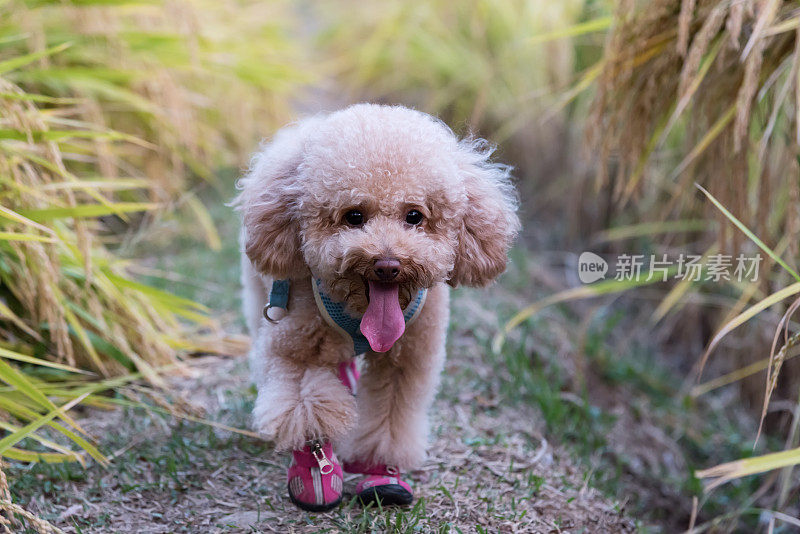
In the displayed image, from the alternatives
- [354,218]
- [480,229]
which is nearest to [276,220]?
[354,218]

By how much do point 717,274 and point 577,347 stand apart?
0.73m

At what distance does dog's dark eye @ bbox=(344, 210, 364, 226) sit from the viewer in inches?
61.1

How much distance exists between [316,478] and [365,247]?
0.62 meters

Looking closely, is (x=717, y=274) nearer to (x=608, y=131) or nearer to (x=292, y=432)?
(x=608, y=131)

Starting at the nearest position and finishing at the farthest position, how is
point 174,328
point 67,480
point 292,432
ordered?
point 292,432, point 67,480, point 174,328

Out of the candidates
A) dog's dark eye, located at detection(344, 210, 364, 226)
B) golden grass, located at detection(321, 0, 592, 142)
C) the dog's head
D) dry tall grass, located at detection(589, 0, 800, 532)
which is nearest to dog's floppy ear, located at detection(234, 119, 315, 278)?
the dog's head

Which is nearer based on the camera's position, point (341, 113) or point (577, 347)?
point (341, 113)

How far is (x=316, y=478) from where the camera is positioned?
5.67ft

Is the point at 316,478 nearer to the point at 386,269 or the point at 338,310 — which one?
the point at 338,310

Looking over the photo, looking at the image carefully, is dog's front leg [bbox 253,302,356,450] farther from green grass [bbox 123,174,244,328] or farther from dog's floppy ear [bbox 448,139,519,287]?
green grass [bbox 123,174,244,328]

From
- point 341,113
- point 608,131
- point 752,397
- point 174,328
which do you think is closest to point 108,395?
point 174,328

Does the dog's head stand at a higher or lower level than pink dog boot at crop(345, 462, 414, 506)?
higher

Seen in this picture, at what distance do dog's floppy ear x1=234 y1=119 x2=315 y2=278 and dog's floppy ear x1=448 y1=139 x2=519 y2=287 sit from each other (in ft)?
1.24

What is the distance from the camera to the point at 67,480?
1900mm
